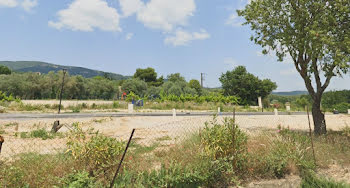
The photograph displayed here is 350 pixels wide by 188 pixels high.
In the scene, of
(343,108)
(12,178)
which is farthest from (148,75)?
(12,178)

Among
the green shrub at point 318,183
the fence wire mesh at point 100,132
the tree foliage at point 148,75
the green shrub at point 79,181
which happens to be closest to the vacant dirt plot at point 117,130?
the fence wire mesh at point 100,132

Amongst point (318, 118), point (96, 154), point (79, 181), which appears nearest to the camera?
point (79, 181)

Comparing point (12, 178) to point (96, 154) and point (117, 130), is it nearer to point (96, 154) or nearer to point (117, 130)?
point (96, 154)

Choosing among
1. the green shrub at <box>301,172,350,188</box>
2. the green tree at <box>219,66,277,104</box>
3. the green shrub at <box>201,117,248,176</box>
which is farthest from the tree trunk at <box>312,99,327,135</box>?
the green tree at <box>219,66,277,104</box>

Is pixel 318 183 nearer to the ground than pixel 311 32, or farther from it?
nearer to the ground

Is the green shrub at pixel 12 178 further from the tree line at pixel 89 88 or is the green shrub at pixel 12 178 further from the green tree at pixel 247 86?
the green tree at pixel 247 86

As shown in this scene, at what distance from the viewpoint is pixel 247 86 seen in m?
35.6

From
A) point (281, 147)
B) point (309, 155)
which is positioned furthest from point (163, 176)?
point (309, 155)

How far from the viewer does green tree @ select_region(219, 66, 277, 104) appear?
116ft

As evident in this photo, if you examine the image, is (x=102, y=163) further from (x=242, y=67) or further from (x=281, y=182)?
(x=242, y=67)

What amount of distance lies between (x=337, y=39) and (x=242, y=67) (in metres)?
31.7

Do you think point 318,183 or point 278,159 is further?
point 278,159

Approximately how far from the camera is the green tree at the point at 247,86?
Result: 35.3m

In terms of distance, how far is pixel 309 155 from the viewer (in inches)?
202
